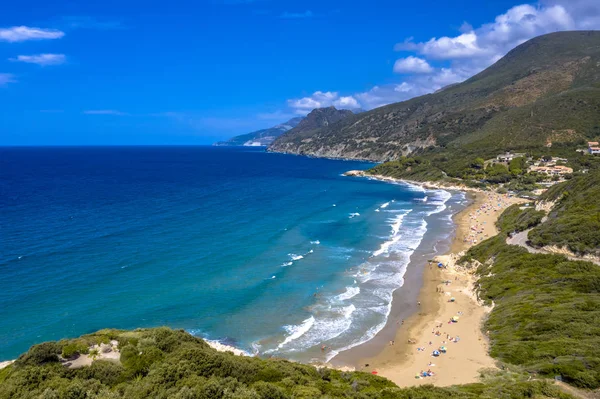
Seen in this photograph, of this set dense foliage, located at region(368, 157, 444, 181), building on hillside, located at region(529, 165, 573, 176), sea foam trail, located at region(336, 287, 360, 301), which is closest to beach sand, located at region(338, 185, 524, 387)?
sea foam trail, located at region(336, 287, 360, 301)

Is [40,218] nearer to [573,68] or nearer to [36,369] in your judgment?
[36,369]

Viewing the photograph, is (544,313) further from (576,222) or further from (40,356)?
(40,356)

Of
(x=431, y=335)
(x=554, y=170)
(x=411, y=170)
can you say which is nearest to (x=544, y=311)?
(x=431, y=335)

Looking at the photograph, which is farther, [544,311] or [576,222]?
[576,222]

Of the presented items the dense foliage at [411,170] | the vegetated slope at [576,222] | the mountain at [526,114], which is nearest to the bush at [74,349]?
the vegetated slope at [576,222]

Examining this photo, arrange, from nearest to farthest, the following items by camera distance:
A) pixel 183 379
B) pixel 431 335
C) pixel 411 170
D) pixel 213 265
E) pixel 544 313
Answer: pixel 183 379 → pixel 544 313 → pixel 431 335 → pixel 213 265 → pixel 411 170

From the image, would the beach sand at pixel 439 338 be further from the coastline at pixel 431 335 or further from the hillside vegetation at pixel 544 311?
the hillside vegetation at pixel 544 311

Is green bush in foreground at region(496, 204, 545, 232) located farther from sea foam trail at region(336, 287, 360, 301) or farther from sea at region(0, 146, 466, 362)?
sea foam trail at region(336, 287, 360, 301)
